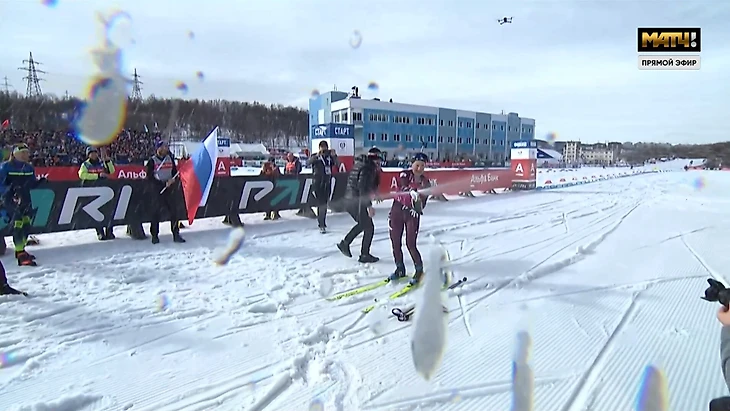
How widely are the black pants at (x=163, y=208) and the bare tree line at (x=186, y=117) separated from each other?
21342 mm

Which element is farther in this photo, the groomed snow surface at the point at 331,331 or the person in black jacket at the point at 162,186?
the person in black jacket at the point at 162,186

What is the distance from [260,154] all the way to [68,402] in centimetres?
6212

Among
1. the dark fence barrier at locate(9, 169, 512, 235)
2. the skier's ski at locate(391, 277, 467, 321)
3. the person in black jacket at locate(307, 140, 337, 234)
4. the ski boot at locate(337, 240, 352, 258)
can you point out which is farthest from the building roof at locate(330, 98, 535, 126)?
the skier's ski at locate(391, 277, 467, 321)

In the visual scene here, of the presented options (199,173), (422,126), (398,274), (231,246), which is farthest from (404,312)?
(422,126)

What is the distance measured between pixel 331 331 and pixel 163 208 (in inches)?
230

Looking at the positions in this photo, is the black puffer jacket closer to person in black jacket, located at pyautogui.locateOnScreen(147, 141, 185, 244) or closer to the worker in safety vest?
person in black jacket, located at pyautogui.locateOnScreen(147, 141, 185, 244)

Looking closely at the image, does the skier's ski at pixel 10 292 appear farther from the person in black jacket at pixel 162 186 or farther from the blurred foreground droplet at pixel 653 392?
the blurred foreground droplet at pixel 653 392

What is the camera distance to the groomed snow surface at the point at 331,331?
10.8 ft

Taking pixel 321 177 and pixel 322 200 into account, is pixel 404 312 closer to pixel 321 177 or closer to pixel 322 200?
pixel 322 200

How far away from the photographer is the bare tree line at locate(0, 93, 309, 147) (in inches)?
1614

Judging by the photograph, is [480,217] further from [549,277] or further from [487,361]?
[487,361]

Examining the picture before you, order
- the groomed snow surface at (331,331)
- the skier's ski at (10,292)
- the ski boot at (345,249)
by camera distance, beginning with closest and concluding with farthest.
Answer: the groomed snow surface at (331,331) < the skier's ski at (10,292) < the ski boot at (345,249)

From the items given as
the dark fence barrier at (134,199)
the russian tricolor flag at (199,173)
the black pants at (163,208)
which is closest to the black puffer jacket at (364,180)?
the russian tricolor flag at (199,173)

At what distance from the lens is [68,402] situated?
3.13 m
